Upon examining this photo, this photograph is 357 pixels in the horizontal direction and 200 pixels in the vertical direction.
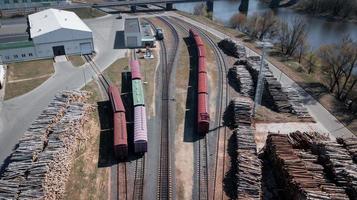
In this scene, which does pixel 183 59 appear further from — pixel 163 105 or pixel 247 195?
pixel 247 195

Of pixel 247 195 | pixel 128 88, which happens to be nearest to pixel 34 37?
pixel 128 88

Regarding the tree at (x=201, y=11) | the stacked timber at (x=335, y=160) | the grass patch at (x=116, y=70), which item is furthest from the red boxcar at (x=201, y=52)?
the tree at (x=201, y=11)

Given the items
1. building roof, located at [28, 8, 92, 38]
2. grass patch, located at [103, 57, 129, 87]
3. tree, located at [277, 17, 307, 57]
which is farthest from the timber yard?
tree, located at [277, 17, 307, 57]

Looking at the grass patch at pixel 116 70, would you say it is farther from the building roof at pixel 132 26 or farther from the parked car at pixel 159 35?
the parked car at pixel 159 35

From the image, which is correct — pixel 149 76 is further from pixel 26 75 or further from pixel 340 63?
pixel 340 63

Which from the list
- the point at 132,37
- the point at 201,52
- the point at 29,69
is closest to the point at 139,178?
the point at 201,52

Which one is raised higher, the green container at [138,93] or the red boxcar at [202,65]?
the red boxcar at [202,65]

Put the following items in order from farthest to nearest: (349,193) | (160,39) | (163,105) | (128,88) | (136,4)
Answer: (136,4) → (160,39) → (128,88) → (163,105) → (349,193)
